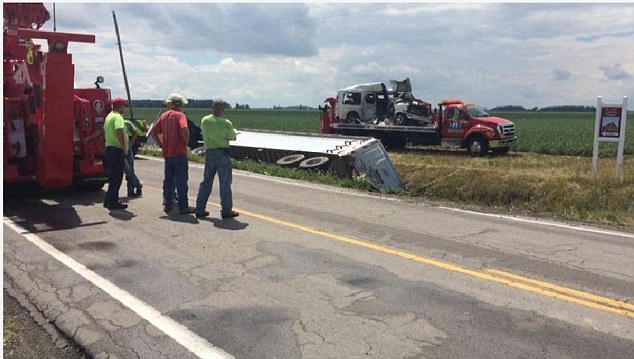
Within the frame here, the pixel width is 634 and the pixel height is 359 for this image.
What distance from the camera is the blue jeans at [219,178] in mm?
8562

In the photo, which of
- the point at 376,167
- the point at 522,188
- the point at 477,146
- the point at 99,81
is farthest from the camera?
the point at 477,146

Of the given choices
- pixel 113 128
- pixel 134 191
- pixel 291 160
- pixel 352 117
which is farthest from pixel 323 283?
pixel 352 117

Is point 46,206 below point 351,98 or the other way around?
below

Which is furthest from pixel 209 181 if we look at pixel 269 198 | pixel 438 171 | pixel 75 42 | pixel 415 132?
pixel 415 132

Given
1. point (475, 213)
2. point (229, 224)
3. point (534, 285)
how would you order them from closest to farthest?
1. point (534, 285)
2. point (229, 224)
3. point (475, 213)

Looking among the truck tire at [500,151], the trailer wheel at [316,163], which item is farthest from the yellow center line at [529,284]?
the truck tire at [500,151]

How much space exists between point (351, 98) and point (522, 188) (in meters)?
15.4

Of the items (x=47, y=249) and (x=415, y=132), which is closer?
(x=47, y=249)

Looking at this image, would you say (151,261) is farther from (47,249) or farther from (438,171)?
(438,171)

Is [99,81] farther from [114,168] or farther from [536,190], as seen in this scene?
[536,190]

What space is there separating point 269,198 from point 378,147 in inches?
206

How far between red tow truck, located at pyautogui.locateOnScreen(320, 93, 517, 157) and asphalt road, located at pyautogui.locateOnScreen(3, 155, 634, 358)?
13.8 metres

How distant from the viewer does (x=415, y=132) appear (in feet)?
79.7

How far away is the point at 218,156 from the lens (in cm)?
861
